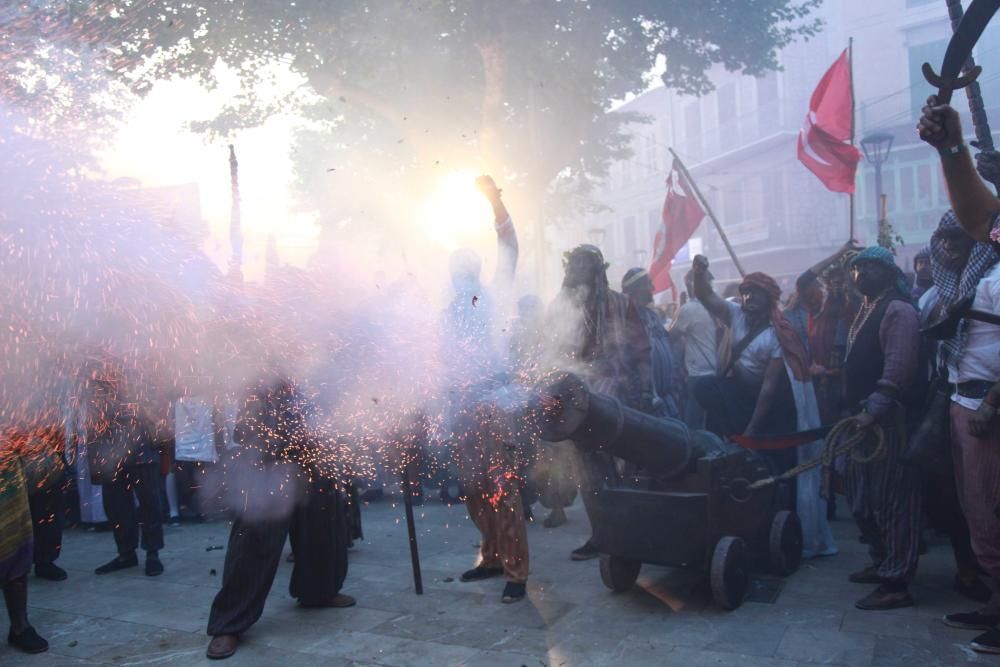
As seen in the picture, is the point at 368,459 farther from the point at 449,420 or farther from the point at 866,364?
the point at 866,364

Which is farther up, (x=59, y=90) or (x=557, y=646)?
(x=59, y=90)

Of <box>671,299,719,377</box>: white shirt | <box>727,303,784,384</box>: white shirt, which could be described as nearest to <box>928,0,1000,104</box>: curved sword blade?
<box>727,303,784,384</box>: white shirt

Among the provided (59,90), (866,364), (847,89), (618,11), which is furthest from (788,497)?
(618,11)

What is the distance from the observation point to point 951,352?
4.35m

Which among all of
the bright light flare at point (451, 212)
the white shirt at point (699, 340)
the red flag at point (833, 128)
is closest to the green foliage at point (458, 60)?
the bright light flare at point (451, 212)

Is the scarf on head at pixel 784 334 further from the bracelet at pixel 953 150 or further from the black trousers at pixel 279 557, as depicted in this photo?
the black trousers at pixel 279 557

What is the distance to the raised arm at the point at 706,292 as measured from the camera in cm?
680

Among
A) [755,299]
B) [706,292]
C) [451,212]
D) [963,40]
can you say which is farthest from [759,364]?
[451,212]

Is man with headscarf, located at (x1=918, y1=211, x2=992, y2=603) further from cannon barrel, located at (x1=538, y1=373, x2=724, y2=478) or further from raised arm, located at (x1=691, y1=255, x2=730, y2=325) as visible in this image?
raised arm, located at (x1=691, y1=255, x2=730, y2=325)

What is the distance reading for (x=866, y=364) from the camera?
5.10 metres

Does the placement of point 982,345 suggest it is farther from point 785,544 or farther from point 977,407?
point 785,544

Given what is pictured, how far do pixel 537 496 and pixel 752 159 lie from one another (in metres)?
29.0

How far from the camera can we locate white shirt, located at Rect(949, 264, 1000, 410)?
406 cm

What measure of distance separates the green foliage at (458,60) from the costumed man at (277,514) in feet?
31.2
